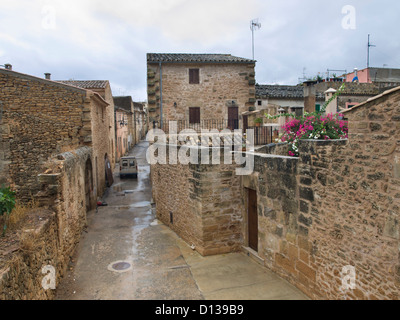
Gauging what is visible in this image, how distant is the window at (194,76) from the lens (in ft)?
54.3

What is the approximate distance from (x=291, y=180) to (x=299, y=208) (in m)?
0.60

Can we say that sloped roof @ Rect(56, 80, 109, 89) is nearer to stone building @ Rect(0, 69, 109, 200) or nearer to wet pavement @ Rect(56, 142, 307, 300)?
stone building @ Rect(0, 69, 109, 200)

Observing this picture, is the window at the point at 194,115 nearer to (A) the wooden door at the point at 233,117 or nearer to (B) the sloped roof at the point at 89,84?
(A) the wooden door at the point at 233,117

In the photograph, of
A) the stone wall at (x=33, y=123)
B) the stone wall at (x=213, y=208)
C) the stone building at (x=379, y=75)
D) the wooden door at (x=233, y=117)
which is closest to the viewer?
the stone wall at (x=213, y=208)

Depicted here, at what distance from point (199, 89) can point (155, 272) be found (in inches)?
444

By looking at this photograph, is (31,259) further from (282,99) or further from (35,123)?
(282,99)

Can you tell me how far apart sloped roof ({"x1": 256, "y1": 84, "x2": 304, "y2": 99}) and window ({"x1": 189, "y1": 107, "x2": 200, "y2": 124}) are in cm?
551

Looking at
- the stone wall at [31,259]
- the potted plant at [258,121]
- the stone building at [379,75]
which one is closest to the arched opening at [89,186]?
the stone wall at [31,259]

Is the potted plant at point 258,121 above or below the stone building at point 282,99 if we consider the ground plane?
below

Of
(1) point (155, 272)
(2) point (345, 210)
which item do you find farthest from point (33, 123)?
Result: (2) point (345, 210)

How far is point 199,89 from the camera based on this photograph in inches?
657

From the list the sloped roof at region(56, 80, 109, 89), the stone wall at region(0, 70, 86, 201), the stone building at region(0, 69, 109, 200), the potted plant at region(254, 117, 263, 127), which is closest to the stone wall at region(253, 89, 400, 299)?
the potted plant at region(254, 117, 263, 127)

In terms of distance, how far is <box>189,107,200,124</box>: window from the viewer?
16.6m
